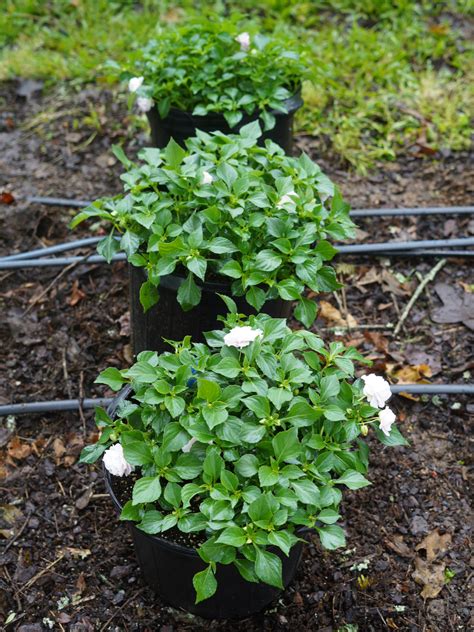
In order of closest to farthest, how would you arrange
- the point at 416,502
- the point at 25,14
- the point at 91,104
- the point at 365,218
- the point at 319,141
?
1. the point at 416,502
2. the point at 365,218
3. the point at 319,141
4. the point at 91,104
5. the point at 25,14

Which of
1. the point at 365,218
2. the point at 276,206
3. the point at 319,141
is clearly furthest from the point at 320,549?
the point at 319,141

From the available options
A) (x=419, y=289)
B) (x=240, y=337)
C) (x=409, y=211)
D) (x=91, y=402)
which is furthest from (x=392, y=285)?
(x=240, y=337)

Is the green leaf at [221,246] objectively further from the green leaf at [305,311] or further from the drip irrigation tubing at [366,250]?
the drip irrigation tubing at [366,250]

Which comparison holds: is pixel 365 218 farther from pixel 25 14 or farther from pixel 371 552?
pixel 25 14

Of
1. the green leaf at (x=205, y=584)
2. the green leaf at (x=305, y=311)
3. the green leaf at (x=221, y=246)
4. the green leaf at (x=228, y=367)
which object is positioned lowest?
the green leaf at (x=205, y=584)

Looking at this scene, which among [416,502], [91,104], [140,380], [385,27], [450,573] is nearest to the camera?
[140,380]

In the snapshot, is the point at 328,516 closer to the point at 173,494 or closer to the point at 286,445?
the point at 286,445

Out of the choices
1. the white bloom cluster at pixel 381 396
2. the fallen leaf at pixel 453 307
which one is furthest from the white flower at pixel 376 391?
the fallen leaf at pixel 453 307

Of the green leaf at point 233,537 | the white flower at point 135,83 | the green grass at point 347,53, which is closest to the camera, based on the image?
the green leaf at point 233,537

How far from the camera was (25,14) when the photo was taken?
5031 mm

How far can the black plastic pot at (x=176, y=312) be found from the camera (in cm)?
229

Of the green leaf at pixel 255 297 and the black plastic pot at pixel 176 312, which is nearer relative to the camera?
the green leaf at pixel 255 297

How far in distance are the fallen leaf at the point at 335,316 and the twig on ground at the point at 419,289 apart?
0.17 meters

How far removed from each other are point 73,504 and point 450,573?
1.13m
